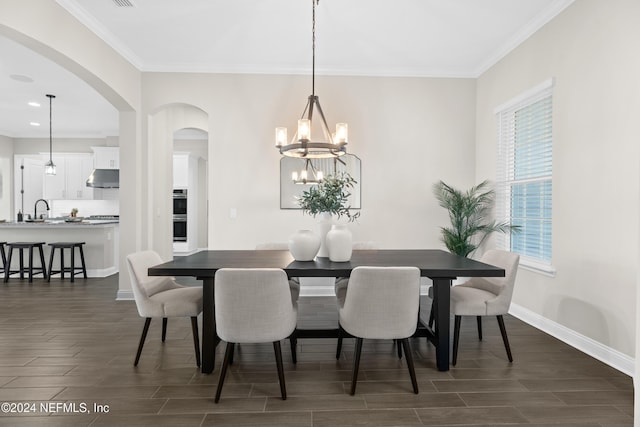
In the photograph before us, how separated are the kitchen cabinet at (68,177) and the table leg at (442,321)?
29.7 ft

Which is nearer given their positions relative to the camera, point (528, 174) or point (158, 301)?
point (158, 301)

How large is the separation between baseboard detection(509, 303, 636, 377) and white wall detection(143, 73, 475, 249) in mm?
1470

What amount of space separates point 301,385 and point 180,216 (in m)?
7.01

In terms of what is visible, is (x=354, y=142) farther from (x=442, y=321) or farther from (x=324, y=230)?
(x=442, y=321)

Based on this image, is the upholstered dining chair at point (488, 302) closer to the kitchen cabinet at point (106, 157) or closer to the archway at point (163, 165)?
the archway at point (163, 165)

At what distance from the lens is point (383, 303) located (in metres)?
2.24

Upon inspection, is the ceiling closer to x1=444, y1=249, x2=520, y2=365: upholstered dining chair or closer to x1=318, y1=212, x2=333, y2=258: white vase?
x1=318, y1=212, x2=333, y2=258: white vase

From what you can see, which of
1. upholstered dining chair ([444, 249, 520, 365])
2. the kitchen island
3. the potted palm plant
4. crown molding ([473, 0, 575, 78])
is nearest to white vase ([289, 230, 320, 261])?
upholstered dining chair ([444, 249, 520, 365])

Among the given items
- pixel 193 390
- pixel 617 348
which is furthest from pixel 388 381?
pixel 617 348

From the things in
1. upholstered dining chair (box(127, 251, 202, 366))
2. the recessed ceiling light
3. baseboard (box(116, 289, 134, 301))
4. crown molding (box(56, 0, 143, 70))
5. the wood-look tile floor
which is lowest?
the wood-look tile floor

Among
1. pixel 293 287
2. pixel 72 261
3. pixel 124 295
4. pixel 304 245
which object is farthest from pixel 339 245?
pixel 72 261

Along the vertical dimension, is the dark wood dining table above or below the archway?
below

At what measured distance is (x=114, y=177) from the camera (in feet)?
26.1

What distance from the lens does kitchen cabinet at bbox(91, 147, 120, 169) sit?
8516 mm
